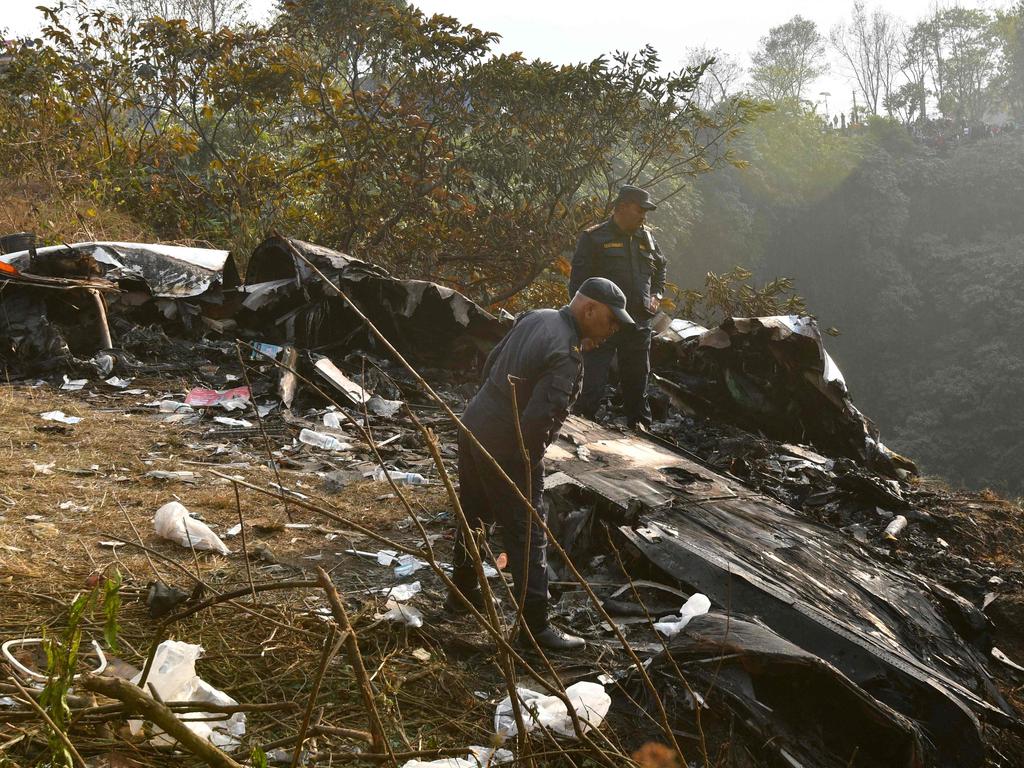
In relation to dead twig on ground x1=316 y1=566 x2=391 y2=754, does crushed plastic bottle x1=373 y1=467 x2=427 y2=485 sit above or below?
below

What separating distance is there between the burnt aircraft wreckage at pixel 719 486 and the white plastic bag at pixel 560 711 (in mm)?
250

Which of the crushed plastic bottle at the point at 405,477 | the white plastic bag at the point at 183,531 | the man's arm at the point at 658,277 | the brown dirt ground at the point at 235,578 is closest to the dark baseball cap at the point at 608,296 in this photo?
the brown dirt ground at the point at 235,578

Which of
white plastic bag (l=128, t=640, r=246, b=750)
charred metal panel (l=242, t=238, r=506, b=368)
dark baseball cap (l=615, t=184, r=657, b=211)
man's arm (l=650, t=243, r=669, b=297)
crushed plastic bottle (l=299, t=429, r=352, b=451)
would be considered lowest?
crushed plastic bottle (l=299, t=429, r=352, b=451)

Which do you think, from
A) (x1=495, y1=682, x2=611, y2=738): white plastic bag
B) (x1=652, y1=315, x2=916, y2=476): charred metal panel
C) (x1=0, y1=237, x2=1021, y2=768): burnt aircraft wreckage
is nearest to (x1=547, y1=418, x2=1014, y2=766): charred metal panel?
(x1=0, y1=237, x2=1021, y2=768): burnt aircraft wreckage

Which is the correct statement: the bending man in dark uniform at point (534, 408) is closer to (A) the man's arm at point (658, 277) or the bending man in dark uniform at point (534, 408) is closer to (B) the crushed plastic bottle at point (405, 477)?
(B) the crushed plastic bottle at point (405, 477)

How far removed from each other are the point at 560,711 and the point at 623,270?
3.91 meters

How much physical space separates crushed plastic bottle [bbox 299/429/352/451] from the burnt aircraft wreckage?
2.14 ft

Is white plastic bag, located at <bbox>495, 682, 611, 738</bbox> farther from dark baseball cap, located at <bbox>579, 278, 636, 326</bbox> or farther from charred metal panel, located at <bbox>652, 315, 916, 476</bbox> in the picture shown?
charred metal panel, located at <bbox>652, 315, 916, 476</bbox>

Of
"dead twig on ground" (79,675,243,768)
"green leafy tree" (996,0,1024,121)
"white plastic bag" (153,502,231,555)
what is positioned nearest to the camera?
"dead twig on ground" (79,675,243,768)

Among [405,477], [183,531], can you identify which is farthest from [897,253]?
[183,531]

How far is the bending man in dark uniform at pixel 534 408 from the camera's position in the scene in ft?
9.99

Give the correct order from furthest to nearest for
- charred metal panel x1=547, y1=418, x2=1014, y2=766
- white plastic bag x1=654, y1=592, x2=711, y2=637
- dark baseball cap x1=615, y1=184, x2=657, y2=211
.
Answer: dark baseball cap x1=615, y1=184, x2=657, y2=211 < white plastic bag x1=654, y1=592, x2=711, y2=637 < charred metal panel x1=547, y1=418, x2=1014, y2=766

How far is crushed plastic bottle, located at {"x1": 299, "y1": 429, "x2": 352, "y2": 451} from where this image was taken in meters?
5.53

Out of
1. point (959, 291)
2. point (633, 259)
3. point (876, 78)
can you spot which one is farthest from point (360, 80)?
point (876, 78)
